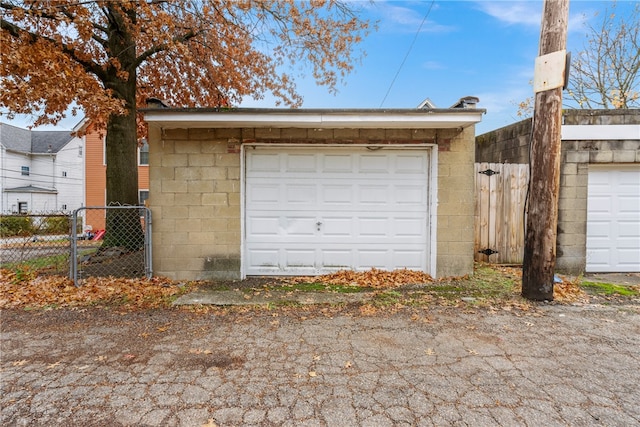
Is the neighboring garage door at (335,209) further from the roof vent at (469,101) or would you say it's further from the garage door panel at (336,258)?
the roof vent at (469,101)

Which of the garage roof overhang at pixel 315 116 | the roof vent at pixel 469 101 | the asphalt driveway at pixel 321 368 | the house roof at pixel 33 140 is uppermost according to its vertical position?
the house roof at pixel 33 140

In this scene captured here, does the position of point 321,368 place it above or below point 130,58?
below

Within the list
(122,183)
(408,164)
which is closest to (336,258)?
(408,164)

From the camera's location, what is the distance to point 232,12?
775cm

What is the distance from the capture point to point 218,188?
5.61 metres

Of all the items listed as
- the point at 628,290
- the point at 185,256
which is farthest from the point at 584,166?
the point at 185,256

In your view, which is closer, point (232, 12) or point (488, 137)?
point (232, 12)

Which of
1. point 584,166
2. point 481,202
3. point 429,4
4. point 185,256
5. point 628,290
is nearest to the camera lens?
point 628,290

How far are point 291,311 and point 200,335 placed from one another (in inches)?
45.1

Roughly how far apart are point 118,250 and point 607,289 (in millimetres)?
8700

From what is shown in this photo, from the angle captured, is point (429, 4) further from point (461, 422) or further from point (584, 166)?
point (461, 422)

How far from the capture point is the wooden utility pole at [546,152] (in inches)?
164

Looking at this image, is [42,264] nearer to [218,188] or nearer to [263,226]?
[218,188]

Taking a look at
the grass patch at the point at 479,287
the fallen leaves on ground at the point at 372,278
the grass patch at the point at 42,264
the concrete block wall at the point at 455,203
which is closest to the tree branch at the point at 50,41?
the grass patch at the point at 42,264
